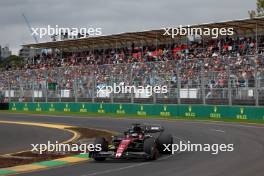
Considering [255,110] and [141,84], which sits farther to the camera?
[141,84]

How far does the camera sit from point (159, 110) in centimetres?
3697

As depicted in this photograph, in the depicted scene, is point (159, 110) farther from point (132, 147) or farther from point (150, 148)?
point (150, 148)

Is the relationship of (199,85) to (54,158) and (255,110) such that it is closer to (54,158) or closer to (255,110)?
(255,110)

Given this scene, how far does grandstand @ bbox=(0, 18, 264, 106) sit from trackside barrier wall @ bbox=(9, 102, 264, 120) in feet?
1.30

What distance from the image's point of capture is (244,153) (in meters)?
15.4

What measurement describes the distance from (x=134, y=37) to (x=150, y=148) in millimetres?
34368

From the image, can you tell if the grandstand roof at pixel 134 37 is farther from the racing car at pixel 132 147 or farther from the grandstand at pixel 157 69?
the racing car at pixel 132 147

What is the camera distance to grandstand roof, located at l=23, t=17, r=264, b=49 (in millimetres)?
38781

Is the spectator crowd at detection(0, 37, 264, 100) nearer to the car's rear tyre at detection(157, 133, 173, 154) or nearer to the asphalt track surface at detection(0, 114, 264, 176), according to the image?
the asphalt track surface at detection(0, 114, 264, 176)

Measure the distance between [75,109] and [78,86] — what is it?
222cm

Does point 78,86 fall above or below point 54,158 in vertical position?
above

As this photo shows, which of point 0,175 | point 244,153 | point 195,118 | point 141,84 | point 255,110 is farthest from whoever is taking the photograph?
point 141,84

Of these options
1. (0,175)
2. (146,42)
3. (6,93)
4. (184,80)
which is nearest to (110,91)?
(184,80)

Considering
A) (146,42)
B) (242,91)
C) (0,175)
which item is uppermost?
(146,42)
